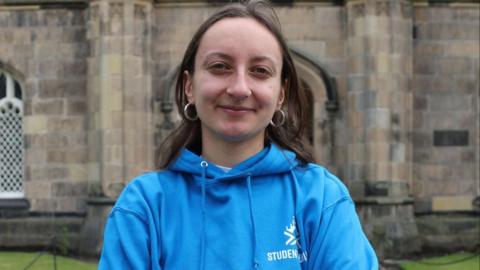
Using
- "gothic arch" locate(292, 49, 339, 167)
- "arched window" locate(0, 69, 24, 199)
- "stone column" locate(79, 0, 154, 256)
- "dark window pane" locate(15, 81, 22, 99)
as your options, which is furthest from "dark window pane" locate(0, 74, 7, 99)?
"gothic arch" locate(292, 49, 339, 167)

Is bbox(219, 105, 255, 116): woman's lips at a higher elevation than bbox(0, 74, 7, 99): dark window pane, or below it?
below

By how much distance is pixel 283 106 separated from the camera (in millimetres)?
1897

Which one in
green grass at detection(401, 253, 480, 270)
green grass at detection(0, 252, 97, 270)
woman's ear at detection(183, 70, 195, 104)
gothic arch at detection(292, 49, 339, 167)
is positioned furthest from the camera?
gothic arch at detection(292, 49, 339, 167)

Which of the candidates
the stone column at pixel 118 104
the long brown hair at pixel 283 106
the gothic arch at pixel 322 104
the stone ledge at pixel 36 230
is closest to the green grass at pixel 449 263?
the gothic arch at pixel 322 104

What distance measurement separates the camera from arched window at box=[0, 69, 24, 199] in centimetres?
1062

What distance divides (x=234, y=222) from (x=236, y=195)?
0.07 m

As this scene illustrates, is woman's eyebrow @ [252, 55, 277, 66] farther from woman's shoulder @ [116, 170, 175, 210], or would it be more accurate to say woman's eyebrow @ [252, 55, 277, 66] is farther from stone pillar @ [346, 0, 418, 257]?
stone pillar @ [346, 0, 418, 257]

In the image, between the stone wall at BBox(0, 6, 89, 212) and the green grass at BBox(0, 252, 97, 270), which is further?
the stone wall at BBox(0, 6, 89, 212)

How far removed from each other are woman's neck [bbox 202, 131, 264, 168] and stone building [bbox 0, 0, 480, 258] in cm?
786

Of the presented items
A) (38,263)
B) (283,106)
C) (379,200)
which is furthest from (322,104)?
(283,106)

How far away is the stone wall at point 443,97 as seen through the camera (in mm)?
10133

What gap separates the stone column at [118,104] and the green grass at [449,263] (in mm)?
4155

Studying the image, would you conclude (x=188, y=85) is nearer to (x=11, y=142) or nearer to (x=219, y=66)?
(x=219, y=66)

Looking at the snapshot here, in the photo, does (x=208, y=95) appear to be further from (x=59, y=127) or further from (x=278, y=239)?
(x=59, y=127)
